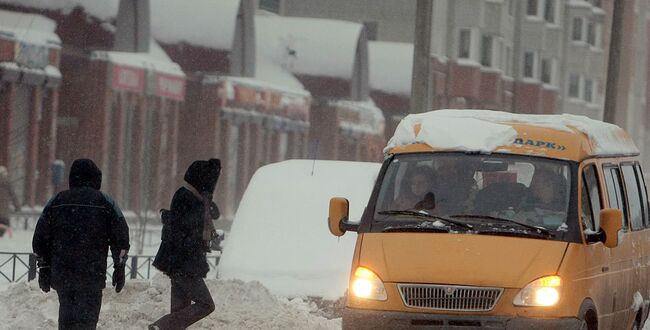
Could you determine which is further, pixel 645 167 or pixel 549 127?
pixel 645 167

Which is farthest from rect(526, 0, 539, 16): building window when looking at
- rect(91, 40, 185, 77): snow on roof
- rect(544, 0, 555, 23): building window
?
rect(91, 40, 185, 77): snow on roof

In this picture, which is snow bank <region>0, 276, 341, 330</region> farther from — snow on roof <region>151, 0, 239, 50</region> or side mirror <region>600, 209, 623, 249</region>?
snow on roof <region>151, 0, 239, 50</region>

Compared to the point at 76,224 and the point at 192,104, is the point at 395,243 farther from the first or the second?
the point at 192,104

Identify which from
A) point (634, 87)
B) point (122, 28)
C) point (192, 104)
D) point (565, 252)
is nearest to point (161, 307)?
point (565, 252)

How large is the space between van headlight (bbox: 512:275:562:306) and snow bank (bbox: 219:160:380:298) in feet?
13.8

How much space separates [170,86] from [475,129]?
99.4 feet

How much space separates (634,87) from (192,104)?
56992 millimetres

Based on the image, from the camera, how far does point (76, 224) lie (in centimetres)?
1096

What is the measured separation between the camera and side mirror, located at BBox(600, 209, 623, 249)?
37.1 ft

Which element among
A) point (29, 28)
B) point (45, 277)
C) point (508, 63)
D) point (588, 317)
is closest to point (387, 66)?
point (508, 63)

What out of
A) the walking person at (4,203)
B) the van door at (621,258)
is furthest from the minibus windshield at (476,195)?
the walking person at (4,203)

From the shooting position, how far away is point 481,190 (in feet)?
38.1

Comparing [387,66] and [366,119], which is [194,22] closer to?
[387,66]

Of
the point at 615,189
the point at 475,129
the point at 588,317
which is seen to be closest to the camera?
the point at 588,317
